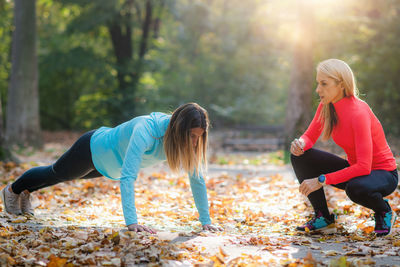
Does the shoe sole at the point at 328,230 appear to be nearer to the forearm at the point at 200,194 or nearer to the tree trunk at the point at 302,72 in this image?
the forearm at the point at 200,194

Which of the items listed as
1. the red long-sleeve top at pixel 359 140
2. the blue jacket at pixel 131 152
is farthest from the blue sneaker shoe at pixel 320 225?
the blue jacket at pixel 131 152

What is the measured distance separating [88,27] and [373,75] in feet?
32.9

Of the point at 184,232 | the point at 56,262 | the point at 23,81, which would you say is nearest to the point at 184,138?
the point at 184,232

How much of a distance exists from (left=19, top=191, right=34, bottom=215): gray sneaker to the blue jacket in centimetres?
87

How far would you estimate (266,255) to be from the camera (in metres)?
3.19

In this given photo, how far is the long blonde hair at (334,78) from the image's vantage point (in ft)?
11.9

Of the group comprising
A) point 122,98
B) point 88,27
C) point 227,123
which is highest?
point 88,27

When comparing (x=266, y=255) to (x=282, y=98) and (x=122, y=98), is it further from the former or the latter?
(x=282, y=98)

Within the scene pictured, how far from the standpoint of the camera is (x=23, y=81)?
41.1ft

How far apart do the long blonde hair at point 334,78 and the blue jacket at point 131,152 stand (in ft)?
3.93

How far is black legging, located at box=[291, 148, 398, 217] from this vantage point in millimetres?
3543

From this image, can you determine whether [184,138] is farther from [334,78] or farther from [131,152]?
[334,78]

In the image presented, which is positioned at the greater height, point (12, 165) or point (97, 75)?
point (97, 75)

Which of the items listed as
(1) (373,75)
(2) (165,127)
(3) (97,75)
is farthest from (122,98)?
(2) (165,127)
